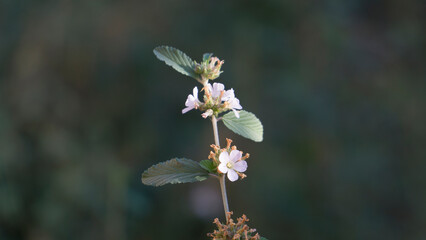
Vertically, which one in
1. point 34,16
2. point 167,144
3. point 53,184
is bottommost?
point 53,184

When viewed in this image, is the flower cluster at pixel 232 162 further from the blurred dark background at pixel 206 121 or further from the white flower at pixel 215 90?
the blurred dark background at pixel 206 121

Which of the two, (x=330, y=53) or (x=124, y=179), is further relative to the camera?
(x=330, y=53)

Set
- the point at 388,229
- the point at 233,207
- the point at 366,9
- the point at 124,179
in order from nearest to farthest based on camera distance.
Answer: the point at 124,179 < the point at 233,207 < the point at 388,229 < the point at 366,9

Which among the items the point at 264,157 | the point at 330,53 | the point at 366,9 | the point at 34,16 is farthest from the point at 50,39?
the point at 366,9

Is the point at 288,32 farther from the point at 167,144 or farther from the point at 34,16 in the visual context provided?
the point at 34,16

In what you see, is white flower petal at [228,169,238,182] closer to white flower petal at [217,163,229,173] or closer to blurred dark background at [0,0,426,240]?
white flower petal at [217,163,229,173]

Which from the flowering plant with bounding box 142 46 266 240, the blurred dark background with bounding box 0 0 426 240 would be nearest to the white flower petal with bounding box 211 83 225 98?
the flowering plant with bounding box 142 46 266 240

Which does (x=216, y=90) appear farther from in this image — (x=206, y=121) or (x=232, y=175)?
(x=206, y=121)
